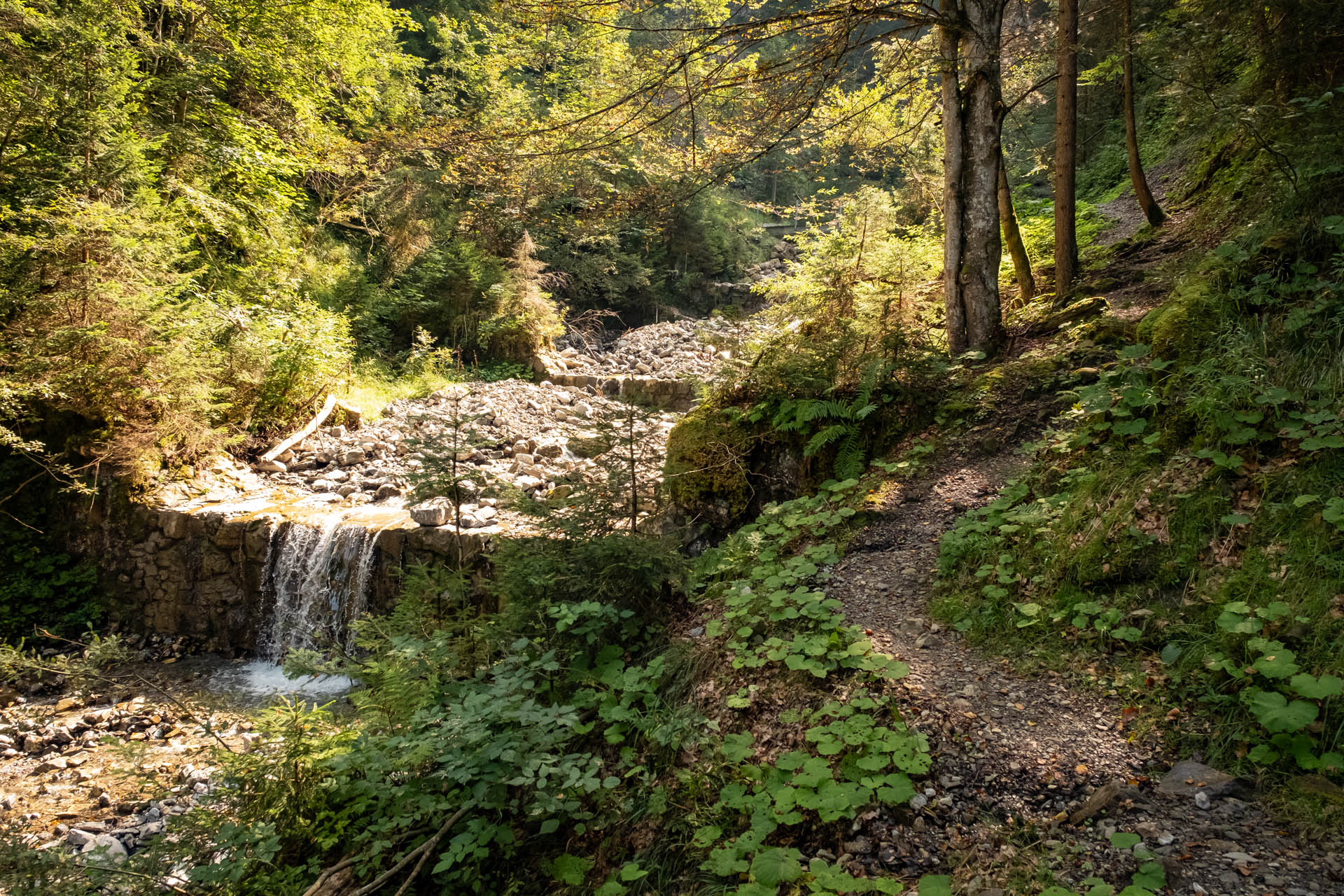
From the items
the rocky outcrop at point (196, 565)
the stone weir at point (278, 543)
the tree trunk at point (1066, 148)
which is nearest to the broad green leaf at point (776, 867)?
the stone weir at point (278, 543)

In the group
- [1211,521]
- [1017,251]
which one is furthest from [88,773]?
[1017,251]

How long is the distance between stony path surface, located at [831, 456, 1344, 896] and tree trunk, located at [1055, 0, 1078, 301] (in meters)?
4.71

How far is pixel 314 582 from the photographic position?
25.0ft

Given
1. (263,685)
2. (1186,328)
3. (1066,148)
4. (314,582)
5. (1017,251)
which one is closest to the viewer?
(1186,328)

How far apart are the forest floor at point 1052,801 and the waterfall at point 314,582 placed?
20.6 ft

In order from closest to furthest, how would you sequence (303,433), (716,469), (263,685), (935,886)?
(935,886) < (716,469) < (263,685) < (303,433)

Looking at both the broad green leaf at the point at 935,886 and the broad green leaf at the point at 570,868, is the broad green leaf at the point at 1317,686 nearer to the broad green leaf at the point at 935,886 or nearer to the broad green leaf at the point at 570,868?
the broad green leaf at the point at 935,886

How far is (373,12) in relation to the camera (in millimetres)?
14633

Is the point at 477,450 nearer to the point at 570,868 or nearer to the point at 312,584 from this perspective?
the point at 312,584

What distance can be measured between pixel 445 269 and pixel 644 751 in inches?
665

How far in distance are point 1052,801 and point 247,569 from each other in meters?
8.57

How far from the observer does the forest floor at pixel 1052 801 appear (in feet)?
5.92

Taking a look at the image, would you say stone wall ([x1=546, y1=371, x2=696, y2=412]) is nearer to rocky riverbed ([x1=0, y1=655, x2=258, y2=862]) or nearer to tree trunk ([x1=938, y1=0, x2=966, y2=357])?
tree trunk ([x1=938, y1=0, x2=966, y2=357])

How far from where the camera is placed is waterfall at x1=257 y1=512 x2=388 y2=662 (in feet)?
24.7
